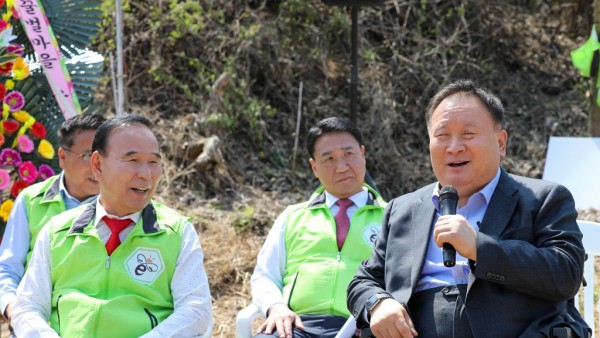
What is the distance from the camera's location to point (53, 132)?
4.74m

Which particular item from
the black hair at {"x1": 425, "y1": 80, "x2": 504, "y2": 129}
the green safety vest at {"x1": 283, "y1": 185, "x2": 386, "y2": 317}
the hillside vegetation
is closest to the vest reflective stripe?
the green safety vest at {"x1": 283, "y1": 185, "x2": 386, "y2": 317}

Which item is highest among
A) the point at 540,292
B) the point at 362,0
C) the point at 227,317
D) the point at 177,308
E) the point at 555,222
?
the point at 362,0

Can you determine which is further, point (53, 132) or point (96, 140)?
point (53, 132)

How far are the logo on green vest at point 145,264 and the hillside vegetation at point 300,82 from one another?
9.65ft

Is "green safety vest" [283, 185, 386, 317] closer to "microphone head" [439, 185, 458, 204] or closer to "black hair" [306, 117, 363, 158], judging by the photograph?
"black hair" [306, 117, 363, 158]

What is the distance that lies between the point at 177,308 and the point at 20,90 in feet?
7.14

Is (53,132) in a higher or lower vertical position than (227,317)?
higher

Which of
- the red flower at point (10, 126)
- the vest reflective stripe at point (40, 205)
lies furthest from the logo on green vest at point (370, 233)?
the red flower at point (10, 126)

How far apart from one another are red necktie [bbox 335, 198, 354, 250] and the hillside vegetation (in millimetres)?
2269

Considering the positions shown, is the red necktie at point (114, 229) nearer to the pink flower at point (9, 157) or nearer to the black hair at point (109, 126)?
the black hair at point (109, 126)

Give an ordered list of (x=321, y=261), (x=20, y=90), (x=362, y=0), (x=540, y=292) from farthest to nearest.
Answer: (x=362, y=0) < (x=20, y=90) < (x=321, y=261) < (x=540, y=292)

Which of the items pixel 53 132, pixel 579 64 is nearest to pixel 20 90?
pixel 53 132

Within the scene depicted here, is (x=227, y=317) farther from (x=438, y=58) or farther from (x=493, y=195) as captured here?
(x=438, y=58)

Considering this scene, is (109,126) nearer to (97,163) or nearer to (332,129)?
(97,163)
